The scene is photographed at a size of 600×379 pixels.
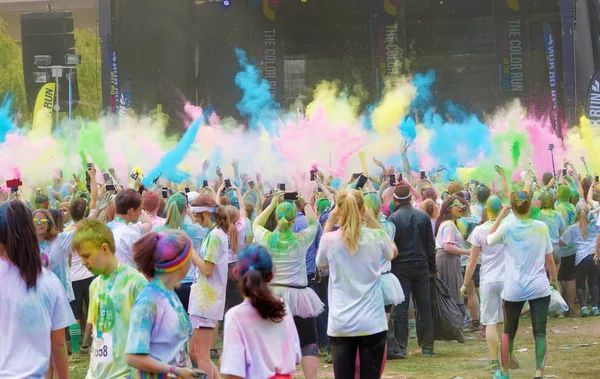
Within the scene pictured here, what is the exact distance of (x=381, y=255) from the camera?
19.9 ft

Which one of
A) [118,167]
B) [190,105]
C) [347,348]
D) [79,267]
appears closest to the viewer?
[347,348]

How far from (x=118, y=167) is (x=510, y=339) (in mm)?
19162

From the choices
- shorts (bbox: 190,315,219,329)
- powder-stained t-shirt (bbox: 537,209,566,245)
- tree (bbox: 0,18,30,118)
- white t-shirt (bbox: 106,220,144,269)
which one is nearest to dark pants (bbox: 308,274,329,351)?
powder-stained t-shirt (bbox: 537,209,566,245)

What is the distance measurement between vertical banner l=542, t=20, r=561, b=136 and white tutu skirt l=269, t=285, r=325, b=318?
22.0 m

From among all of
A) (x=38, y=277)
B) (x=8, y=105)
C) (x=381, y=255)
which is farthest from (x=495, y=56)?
(x=38, y=277)

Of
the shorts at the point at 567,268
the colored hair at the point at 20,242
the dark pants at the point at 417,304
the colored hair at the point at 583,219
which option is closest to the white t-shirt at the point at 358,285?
the colored hair at the point at 20,242

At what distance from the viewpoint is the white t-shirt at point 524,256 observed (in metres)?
7.56

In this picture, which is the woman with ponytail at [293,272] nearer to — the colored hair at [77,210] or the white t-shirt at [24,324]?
the colored hair at [77,210]

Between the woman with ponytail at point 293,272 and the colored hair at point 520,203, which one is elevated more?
the colored hair at point 520,203

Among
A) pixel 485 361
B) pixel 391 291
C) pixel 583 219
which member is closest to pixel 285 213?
pixel 391 291

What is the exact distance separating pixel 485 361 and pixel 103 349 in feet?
17.9

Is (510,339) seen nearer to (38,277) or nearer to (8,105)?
(38,277)

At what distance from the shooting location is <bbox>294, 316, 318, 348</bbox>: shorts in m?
7.00

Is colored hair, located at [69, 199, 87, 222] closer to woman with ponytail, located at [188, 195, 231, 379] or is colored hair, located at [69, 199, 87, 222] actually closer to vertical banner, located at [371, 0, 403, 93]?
woman with ponytail, located at [188, 195, 231, 379]
